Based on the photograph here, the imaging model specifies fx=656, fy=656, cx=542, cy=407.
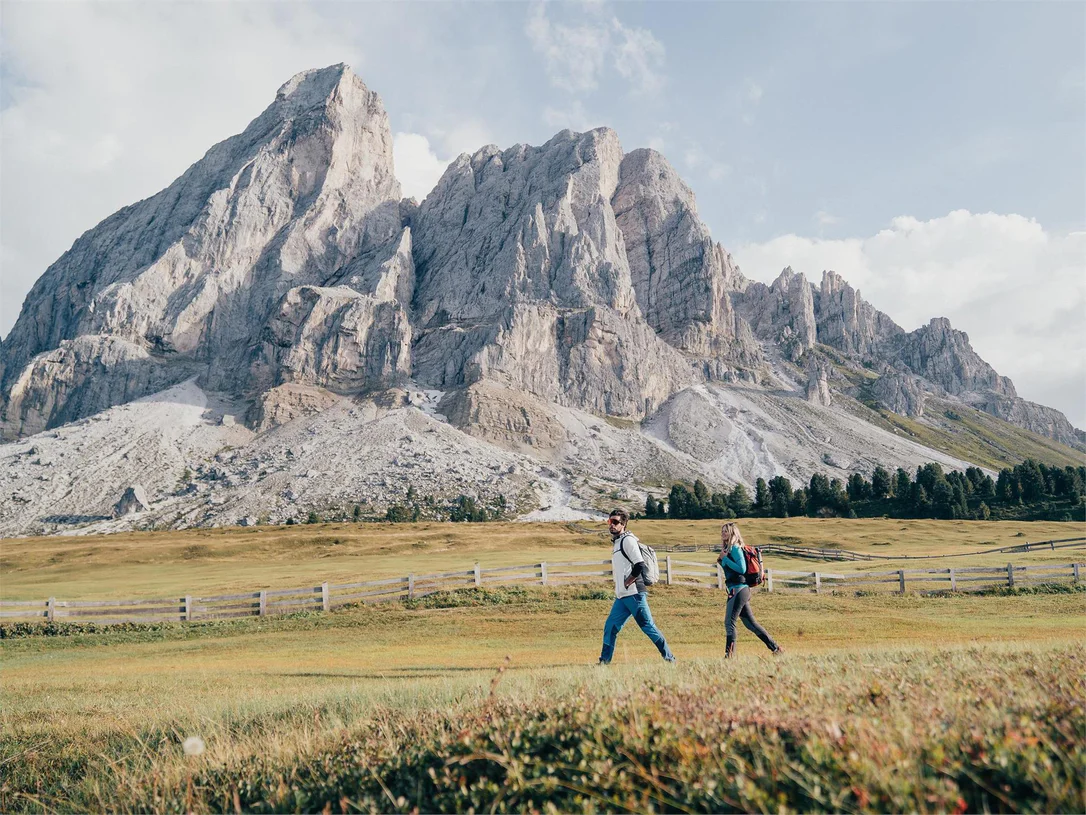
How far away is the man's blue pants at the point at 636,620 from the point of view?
11883 millimetres

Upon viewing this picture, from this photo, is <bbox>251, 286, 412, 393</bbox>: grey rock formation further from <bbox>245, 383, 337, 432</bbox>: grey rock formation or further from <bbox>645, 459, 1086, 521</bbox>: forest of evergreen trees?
<bbox>645, 459, 1086, 521</bbox>: forest of evergreen trees

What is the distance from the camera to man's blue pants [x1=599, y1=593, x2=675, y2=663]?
11.9m

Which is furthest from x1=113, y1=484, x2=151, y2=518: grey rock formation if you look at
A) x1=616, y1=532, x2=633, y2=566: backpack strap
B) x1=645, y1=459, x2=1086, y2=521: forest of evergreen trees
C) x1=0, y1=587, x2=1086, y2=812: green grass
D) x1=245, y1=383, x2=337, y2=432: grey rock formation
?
x1=616, y1=532, x2=633, y2=566: backpack strap

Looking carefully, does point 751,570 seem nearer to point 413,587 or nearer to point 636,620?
point 636,620

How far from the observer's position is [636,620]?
487 inches

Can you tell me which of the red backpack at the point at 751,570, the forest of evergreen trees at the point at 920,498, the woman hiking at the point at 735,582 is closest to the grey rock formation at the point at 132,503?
the forest of evergreen trees at the point at 920,498

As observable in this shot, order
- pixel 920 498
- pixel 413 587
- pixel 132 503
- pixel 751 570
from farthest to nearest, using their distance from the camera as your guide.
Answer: pixel 132 503 → pixel 920 498 → pixel 413 587 → pixel 751 570

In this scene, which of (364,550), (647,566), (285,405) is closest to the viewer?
(647,566)

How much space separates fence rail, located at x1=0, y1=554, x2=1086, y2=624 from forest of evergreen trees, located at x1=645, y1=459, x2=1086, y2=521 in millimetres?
86461

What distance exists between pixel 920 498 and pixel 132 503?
151669 millimetres

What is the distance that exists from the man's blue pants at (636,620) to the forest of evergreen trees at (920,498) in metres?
108

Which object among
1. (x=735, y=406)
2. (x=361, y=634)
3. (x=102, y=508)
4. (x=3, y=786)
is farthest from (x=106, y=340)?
(x=3, y=786)

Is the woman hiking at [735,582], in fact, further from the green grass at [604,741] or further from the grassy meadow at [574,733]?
the green grass at [604,741]

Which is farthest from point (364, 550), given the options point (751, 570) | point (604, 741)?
point (604, 741)
